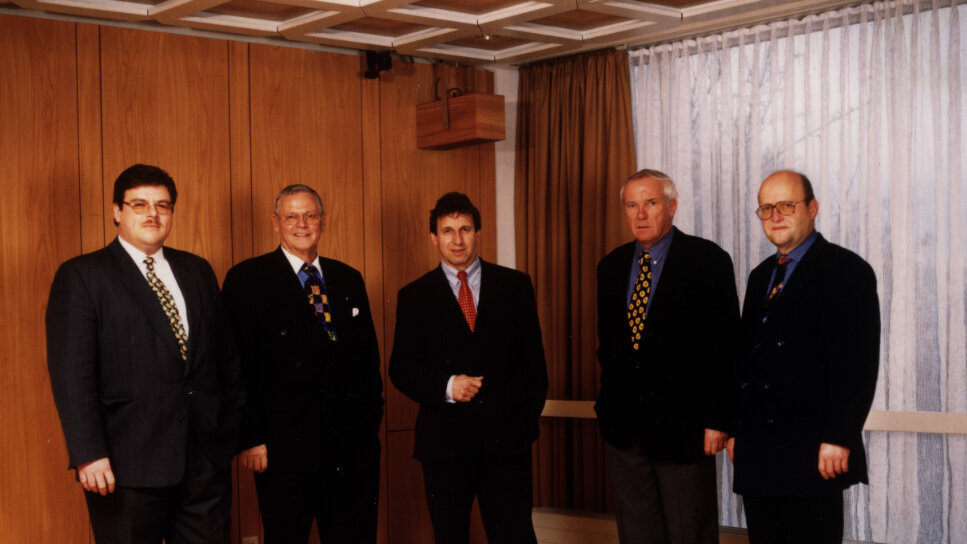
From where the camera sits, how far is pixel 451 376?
3.78 metres

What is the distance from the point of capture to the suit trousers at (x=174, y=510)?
10.7 ft

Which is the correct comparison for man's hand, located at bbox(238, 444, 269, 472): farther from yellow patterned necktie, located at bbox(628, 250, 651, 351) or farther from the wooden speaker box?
the wooden speaker box

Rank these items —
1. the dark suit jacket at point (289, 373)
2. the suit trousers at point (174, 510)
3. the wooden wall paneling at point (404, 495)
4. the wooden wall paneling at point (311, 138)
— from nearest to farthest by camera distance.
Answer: the suit trousers at point (174, 510), the dark suit jacket at point (289, 373), the wooden wall paneling at point (311, 138), the wooden wall paneling at point (404, 495)

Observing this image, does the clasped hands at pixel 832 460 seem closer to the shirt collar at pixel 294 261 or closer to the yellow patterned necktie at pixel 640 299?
the yellow patterned necktie at pixel 640 299

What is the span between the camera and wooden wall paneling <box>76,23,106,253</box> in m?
4.23

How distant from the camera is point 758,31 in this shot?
4.73 metres

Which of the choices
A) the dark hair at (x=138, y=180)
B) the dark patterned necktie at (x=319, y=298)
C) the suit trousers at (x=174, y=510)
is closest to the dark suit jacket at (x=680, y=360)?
the dark patterned necktie at (x=319, y=298)

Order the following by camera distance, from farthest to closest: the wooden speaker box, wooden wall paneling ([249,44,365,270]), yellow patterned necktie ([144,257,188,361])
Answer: the wooden speaker box, wooden wall paneling ([249,44,365,270]), yellow patterned necktie ([144,257,188,361])

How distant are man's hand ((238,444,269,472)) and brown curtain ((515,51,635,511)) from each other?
6.86 feet

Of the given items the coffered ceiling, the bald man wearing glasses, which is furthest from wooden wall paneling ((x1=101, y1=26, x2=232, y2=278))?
the bald man wearing glasses

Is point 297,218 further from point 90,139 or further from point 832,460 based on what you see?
point 832,460

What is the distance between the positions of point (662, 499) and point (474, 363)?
85 centimetres

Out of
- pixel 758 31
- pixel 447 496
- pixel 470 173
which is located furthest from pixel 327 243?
pixel 758 31

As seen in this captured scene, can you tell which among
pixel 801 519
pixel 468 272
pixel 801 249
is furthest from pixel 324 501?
pixel 801 249
